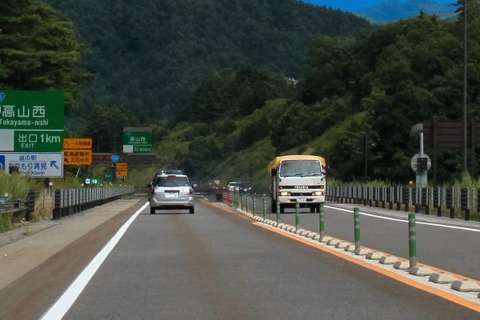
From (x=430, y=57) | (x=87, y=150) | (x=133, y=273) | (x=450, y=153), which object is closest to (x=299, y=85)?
(x=430, y=57)

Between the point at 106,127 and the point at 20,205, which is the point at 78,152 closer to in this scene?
the point at 20,205

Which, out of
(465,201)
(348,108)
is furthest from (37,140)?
(348,108)

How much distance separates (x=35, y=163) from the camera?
143 feet

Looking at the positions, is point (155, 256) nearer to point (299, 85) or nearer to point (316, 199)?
point (316, 199)

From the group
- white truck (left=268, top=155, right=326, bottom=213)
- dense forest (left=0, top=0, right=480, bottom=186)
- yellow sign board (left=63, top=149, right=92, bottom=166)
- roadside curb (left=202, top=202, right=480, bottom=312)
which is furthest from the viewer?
dense forest (left=0, top=0, right=480, bottom=186)

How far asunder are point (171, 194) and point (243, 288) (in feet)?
104

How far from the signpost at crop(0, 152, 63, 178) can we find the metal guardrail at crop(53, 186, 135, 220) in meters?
1.08

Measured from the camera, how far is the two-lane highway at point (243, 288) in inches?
460

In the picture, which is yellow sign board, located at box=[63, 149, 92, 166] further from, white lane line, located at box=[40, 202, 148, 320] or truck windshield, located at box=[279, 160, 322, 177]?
white lane line, located at box=[40, 202, 148, 320]

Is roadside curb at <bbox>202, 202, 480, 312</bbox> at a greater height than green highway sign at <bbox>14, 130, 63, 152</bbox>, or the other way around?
green highway sign at <bbox>14, 130, 63, 152</bbox>

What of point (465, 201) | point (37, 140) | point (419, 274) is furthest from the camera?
point (37, 140)

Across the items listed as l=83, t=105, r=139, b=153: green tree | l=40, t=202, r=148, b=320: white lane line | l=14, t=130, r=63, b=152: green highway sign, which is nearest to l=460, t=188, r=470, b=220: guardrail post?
l=40, t=202, r=148, b=320: white lane line

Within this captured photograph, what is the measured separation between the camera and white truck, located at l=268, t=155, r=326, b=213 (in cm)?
4462

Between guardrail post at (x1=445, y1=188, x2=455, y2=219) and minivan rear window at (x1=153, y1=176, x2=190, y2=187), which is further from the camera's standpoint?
minivan rear window at (x1=153, y1=176, x2=190, y2=187)
